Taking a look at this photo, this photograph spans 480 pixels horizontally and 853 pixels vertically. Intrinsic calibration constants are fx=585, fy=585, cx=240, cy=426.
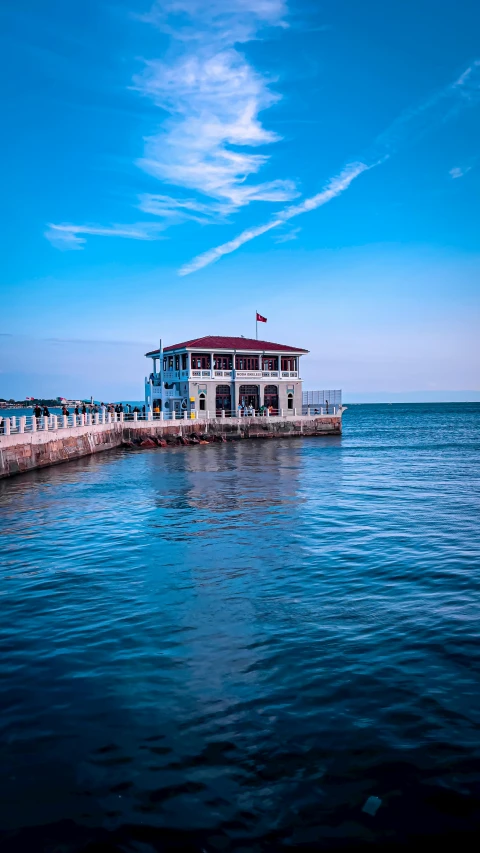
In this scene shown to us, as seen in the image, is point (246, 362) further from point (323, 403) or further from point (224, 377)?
point (323, 403)

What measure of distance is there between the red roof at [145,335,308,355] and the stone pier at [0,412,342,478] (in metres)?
7.30

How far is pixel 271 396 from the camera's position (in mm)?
60250

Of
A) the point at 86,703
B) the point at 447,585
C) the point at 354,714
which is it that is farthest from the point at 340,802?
the point at 447,585

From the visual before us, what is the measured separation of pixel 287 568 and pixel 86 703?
583 centimetres

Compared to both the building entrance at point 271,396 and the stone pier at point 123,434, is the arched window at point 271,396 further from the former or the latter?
the stone pier at point 123,434

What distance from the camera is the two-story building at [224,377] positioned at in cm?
5572

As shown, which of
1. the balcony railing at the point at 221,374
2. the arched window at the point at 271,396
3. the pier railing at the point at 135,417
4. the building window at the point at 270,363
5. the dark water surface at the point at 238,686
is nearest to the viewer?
the dark water surface at the point at 238,686

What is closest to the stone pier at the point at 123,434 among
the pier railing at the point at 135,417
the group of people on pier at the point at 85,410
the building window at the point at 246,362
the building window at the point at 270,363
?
the pier railing at the point at 135,417

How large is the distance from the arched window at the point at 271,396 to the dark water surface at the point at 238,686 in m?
44.7

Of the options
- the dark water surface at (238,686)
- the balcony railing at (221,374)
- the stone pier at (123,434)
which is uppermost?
the balcony railing at (221,374)

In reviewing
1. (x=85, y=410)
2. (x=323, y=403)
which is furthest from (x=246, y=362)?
(x=85, y=410)

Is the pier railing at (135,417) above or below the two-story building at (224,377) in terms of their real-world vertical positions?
below

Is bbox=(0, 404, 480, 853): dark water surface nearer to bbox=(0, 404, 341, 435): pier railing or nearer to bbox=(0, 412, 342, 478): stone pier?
bbox=(0, 412, 342, 478): stone pier

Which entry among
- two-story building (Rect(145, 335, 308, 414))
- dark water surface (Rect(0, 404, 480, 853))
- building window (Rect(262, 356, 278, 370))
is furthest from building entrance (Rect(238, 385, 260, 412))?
dark water surface (Rect(0, 404, 480, 853))
